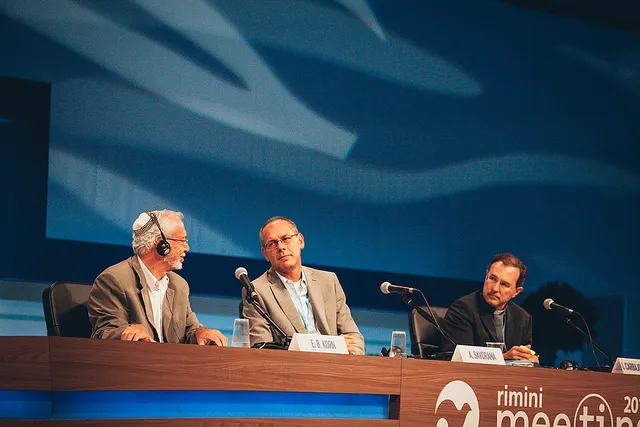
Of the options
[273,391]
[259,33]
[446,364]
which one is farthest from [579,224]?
[273,391]

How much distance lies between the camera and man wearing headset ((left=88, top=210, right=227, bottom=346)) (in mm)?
3283

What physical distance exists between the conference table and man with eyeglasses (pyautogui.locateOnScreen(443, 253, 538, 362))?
920mm

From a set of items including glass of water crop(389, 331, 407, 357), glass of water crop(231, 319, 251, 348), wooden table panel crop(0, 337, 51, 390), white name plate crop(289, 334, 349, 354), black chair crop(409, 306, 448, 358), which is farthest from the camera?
black chair crop(409, 306, 448, 358)

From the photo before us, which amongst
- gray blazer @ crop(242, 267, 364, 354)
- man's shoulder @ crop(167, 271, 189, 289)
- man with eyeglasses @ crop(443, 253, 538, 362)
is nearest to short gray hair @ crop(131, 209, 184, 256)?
man's shoulder @ crop(167, 271, 189, 289)

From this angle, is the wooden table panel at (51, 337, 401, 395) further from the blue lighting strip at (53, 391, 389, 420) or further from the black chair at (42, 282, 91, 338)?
the black chair at (42, 282, 91, 338)

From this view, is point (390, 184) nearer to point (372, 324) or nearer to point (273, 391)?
point (372, 324)

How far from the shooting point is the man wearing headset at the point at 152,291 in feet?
10.8

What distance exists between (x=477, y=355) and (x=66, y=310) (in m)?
1.63

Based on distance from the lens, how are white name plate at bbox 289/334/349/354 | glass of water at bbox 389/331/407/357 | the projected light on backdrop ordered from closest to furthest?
1. white name plate at bbox 289/334/349/354
2. glass of water at bbox 389/331/407/357
3. the projected light on backdrop

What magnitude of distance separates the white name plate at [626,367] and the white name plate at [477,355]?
0.70 m

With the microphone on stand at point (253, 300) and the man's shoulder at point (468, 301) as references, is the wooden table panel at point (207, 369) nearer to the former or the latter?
the microphone on stand at point (253, 300)

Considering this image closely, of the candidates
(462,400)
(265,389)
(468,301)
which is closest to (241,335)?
(265,389)

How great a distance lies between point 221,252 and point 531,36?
2.98 m

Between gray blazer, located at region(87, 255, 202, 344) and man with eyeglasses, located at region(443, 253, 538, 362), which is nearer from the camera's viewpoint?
gray blazer, located at region(87, 255, 202, 344)
